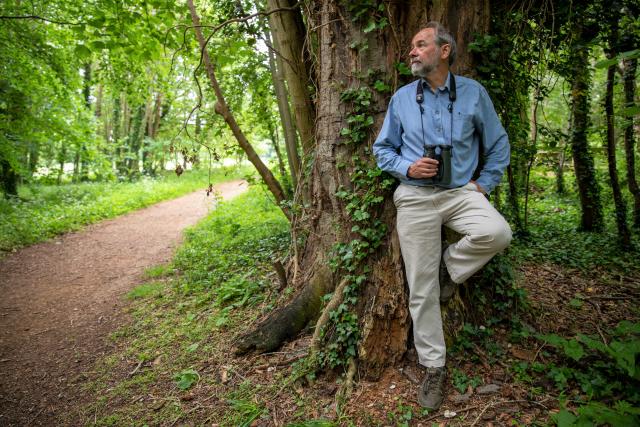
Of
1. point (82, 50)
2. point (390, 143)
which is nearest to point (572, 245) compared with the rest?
point (390, 143)

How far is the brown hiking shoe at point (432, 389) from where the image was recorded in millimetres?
2695

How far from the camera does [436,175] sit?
8.83 feet

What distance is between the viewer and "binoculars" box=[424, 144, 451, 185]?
265 cm

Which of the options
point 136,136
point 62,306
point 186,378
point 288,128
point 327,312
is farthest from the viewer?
point 136,136

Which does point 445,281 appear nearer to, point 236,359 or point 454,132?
point 454,132

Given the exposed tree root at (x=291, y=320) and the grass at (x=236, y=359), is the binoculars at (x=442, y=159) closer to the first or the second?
the grass at (x=236, y=359)

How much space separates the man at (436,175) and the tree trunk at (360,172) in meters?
0.27

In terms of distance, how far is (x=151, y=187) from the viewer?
16.2 meters

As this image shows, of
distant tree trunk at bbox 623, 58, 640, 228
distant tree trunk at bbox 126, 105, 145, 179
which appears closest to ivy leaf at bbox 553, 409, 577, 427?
distant tree trunk at bbox 623, 58, 640, 228

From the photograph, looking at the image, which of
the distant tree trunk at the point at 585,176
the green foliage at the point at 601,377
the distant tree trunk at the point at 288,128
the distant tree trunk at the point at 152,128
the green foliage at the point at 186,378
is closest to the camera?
the green foliage at the point at 601,377

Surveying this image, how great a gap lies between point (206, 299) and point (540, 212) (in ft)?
24.5

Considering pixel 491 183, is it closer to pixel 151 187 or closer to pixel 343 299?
pixel 343 299

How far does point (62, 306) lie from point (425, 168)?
592cm

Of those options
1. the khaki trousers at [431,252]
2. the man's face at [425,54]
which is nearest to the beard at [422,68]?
the man's face at [425,54]
